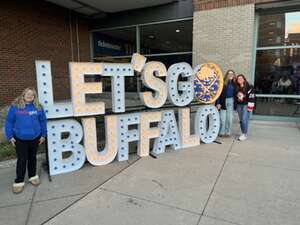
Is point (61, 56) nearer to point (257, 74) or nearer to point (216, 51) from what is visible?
point (216, 51)

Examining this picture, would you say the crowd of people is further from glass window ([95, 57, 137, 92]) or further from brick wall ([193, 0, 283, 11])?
glass window ([95, 57, 137, 92])

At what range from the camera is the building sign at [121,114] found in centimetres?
372

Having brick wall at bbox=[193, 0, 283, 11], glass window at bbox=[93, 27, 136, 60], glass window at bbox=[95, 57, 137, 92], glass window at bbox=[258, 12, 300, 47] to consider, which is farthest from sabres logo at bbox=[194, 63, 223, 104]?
glass window at bbox=[93, 27, 136, 60]

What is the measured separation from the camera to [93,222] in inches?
99.6

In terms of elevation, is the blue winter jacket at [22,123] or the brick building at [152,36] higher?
the brick building at [152,36]

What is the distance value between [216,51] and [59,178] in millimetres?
6761

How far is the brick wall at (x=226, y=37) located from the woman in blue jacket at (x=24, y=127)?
260 inches

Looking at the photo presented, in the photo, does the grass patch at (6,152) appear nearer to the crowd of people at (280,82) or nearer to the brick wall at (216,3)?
the brick wall at (216,3)

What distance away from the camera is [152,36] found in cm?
1144

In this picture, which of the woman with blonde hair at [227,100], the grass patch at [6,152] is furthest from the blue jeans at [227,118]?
the grass patch at [6,152]

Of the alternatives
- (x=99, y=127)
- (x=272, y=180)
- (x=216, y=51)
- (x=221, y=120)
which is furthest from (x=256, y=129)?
(x=99, y=127)

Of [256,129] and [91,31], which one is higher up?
[91,31]

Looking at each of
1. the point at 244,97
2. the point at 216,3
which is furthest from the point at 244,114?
the point at 216,3

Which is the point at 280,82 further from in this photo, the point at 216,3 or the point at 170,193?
the point at 170,193
